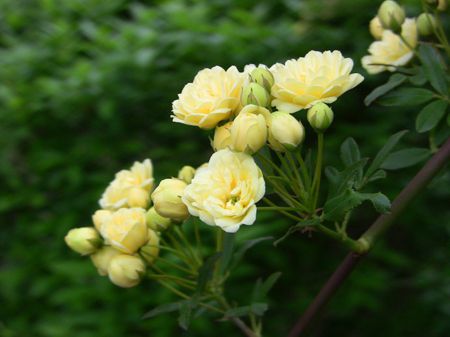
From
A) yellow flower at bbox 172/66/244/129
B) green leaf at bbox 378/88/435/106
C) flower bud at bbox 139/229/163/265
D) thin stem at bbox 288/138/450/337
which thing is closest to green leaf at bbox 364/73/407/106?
green leaf at bbox 378/88/435/106

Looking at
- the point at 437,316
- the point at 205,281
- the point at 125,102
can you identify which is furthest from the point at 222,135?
the point at 437,316

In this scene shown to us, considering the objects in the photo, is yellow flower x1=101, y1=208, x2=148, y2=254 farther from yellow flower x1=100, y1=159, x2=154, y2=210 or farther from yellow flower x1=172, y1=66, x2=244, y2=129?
yellow flower x1=172, y1=66, x2=244, y2=129

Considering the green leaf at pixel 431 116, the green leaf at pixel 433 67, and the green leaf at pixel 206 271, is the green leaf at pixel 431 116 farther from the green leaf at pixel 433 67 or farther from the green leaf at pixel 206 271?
the green leaf at pixel 206 271

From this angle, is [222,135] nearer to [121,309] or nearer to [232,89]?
[232,89]

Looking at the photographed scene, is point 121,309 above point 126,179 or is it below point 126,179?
below

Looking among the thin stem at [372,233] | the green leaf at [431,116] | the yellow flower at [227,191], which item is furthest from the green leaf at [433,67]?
the yellow flower at [227,191]

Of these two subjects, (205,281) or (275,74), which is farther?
(205,281)

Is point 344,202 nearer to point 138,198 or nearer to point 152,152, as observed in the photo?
point 138,198
